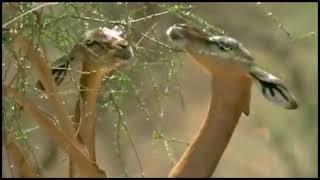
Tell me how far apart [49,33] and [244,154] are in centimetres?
138

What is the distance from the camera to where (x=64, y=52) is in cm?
76

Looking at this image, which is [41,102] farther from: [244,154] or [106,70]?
[244,154]

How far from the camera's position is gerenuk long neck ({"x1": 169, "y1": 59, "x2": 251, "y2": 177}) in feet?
2.23

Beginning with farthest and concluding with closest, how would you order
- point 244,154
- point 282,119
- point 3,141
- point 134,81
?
point 244,154 → point 282,119 → point 134,81 → point 3,141

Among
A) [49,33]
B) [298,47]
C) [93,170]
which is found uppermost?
[49,33]

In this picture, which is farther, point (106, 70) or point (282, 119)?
point (282, 119)

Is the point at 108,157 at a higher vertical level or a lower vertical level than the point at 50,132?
lower

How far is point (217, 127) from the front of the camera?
682 mm

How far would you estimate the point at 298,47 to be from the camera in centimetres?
194

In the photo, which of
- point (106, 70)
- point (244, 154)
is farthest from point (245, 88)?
point (244, 154)

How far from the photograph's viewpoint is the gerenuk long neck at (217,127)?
0.68m

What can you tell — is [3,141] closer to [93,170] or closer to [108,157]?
[93,170]

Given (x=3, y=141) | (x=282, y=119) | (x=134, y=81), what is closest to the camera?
(x=3, y=141)

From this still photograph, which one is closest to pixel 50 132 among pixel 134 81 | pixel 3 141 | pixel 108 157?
pixel 3 141
